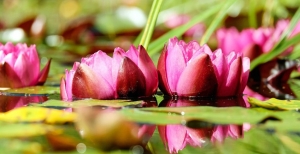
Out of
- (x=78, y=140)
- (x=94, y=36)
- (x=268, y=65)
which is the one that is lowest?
(x=78, y=140)

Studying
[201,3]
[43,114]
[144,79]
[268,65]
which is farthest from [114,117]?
[201,3]

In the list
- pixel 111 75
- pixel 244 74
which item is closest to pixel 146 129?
pixel 111 75

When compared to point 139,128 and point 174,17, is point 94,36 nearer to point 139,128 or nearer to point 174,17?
point 174,17

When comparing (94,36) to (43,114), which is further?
(94,36)

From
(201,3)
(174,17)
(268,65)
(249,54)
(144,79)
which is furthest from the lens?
(201,3)

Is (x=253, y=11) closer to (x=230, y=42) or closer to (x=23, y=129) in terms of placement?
(x=230, y=42)

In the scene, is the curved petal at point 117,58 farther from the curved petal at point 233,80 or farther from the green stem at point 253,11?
the green stem at point 253,11
